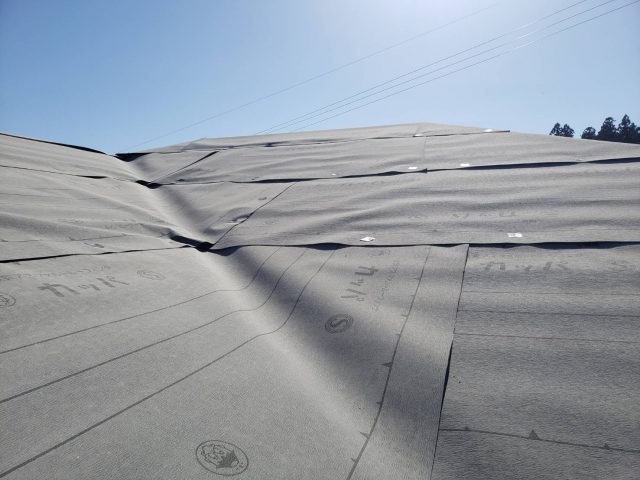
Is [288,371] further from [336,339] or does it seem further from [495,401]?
[495,401]

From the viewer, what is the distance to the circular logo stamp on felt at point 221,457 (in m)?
0.71

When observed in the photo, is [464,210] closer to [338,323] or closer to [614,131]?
[338,323]

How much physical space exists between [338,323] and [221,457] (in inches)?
21.9

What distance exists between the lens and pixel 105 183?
2.77m

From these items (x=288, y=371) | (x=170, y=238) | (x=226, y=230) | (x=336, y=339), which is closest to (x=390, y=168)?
(x=226, y=230)

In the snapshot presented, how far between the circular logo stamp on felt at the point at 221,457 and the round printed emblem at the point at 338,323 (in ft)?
1.63

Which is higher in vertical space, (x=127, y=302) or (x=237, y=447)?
(x=127, y=302)

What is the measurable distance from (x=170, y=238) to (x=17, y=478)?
139cm

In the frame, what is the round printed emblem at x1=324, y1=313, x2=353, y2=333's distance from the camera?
120 cm

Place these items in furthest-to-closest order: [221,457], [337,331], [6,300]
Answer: [337,331] < [6,300] < [221,457]

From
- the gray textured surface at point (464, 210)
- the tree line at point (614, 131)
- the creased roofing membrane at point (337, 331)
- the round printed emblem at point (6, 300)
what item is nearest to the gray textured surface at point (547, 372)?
the creased roofing membrane at point (337, 331)

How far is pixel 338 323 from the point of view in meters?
1.23

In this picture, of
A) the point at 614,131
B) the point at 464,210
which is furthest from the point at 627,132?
the point at 464,210

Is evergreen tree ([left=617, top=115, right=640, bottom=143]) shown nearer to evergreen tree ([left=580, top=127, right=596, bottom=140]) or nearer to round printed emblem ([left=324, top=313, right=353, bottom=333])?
evergreen tree ([left=580, top=127, right=596, bottom=140])
